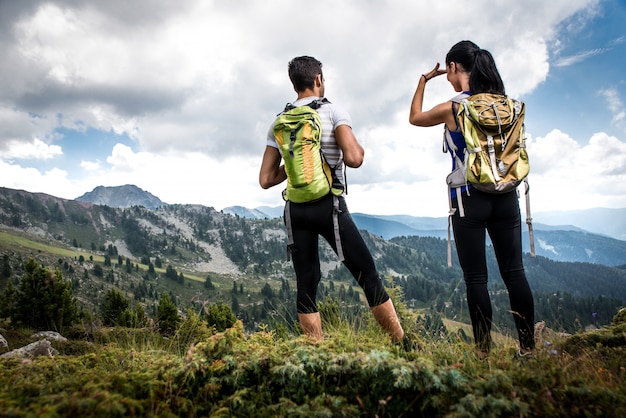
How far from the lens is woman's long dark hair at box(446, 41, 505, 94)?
166 inches

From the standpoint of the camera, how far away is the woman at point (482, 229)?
4.06m

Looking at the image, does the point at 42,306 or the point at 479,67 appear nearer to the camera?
the point at 479,67

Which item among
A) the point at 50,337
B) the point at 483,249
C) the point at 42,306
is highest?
the point at 483,249

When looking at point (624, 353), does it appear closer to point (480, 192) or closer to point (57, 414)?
point (480, 192)

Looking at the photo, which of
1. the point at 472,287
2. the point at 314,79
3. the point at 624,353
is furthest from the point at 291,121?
the point at 624,353

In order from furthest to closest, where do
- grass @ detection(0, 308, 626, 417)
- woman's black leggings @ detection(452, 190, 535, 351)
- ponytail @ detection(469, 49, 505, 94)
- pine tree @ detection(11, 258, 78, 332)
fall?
1. pine tree @ detection(11, 258, 78, 332)
2. ponytail @ detection(469, 49, 505, 94)
3. woman's black leggings @ detection(452, 190, 535, 351)
4. grass @ detection(0, 308, 626, 417)

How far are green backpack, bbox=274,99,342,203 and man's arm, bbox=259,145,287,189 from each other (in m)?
0.42

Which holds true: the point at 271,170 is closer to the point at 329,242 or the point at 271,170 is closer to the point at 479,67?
the point at 329,242

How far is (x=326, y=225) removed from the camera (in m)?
4.19

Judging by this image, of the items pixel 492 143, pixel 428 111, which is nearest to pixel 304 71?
pixel 428 111

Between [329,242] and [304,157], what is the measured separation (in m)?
1.01

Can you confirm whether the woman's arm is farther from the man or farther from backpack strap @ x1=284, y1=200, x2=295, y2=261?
backpack strap @ x1=284, y1=200, x2=295, y2=261

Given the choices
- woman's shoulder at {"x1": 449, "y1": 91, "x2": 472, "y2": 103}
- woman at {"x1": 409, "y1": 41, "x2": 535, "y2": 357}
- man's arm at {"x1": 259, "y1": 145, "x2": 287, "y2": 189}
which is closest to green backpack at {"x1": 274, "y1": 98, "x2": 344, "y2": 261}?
man's arm at {"x1": 259, "y1": 145, "x2": 287, "y2": 189}

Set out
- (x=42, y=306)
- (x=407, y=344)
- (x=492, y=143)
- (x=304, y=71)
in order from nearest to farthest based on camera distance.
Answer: (x=407, y=344), (x=492, y=143), (x=304, y=71), (x=42, y=306)
